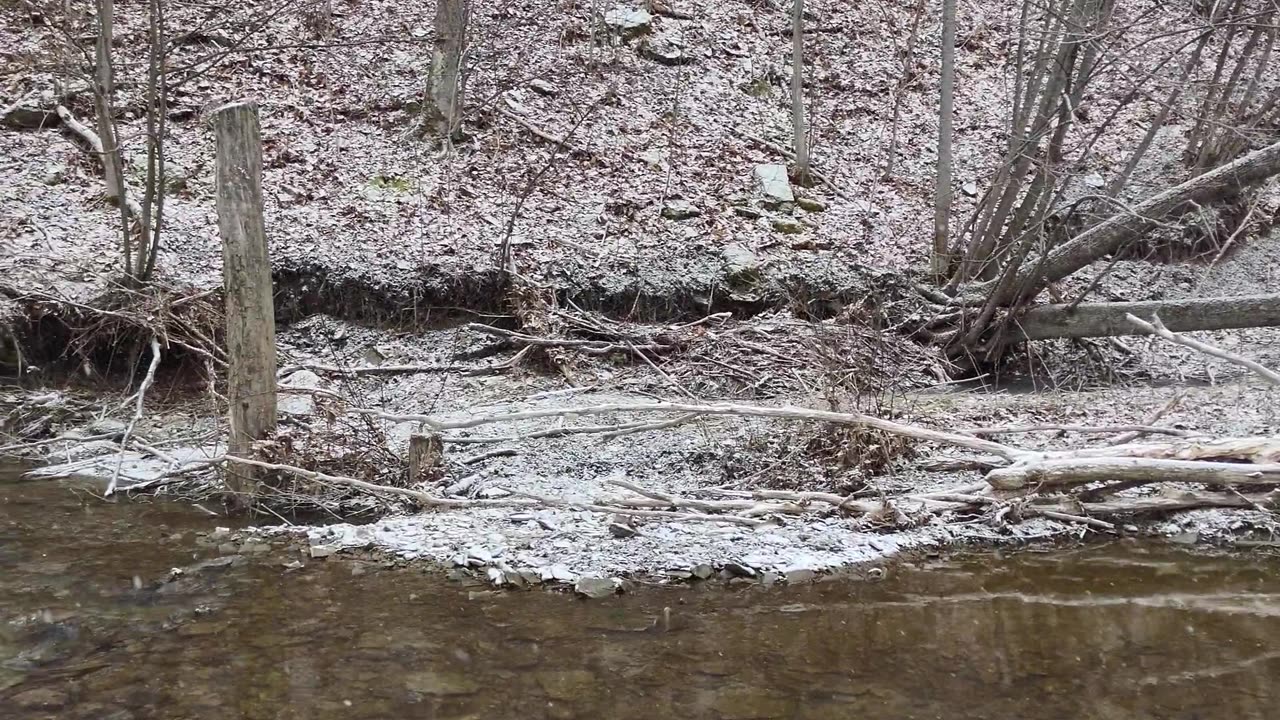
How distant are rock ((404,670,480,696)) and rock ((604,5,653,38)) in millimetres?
11762

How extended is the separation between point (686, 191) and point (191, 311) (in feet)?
20.2

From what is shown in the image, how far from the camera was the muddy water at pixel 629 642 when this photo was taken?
3.55 metres

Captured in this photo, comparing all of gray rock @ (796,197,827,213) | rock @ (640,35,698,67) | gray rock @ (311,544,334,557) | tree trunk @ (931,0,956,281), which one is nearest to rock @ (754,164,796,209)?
gray rock @ (796,197,827,213)

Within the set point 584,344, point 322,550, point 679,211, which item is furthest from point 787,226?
point 322,550

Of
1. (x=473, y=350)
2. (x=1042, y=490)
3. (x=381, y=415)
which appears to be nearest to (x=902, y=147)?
(x=473, y=350)

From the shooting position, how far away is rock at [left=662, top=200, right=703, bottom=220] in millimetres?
10758

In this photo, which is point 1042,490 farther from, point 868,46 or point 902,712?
point 868,46

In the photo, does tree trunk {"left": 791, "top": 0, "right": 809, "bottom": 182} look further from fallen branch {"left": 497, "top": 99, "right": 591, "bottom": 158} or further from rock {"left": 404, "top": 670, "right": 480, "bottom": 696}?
rock {"left": 404, "top": 670, "right": 480, "bottom": 696}

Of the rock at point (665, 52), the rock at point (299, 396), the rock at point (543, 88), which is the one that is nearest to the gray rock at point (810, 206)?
the rock at point (665, 52)

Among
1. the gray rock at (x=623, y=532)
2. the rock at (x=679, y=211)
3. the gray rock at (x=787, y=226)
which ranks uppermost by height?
the rock at (x=679, y=211)

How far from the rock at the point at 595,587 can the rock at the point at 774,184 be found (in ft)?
24.8

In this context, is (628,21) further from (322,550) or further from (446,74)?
(322,550)

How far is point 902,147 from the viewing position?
1279 cm

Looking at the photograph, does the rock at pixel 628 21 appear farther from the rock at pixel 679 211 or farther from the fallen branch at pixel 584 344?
the fallen branch at pixel 584 344
